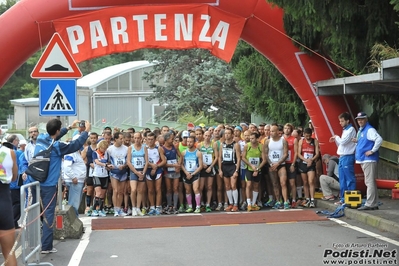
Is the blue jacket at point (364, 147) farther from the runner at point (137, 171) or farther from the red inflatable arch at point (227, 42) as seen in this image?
the runner at point (137, 171)

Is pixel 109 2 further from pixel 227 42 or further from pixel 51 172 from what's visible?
pixel 51 172

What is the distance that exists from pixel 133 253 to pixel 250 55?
13.4m

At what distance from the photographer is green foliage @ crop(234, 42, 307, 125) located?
21.3m

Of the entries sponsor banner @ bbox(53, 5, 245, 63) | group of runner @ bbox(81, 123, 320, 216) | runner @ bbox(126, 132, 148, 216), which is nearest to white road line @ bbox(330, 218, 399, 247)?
group of runner @ bbox(81, 123, 320, 216)

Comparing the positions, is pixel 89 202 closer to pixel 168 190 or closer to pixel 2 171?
pixel 168 190

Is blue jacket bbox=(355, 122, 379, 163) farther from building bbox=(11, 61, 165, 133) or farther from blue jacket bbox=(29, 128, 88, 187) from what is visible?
building bbox=(11, 61, 165, 133)

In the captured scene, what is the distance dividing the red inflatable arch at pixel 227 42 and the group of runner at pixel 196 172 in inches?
33.1

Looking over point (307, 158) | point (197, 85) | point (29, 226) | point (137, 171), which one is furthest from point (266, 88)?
point (29, 226)

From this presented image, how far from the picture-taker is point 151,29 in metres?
16.5

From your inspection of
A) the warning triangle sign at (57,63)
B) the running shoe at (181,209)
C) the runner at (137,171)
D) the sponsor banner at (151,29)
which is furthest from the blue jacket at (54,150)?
the running shoe at (181,209)

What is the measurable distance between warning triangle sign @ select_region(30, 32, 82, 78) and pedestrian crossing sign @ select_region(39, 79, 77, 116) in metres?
0.11

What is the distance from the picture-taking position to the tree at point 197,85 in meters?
33.3

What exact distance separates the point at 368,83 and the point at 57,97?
5645 mm

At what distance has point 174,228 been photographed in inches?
551
